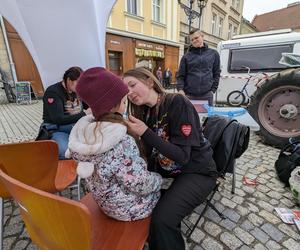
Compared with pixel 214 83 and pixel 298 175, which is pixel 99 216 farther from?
pixel 214 83

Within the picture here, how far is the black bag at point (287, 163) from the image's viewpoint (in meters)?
2.46

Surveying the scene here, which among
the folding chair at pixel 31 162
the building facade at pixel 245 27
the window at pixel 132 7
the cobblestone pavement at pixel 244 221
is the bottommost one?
the cobblestone pavement at pixel 244 221

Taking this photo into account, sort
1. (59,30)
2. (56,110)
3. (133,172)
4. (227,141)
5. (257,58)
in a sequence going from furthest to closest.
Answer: (257,58) → (59,30) → (56,110) → (227,141) → (133,172)

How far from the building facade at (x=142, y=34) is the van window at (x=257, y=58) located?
5420 millimetres

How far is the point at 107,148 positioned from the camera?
39.2 inches

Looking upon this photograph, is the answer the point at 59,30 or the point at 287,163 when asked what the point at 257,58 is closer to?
the point at 287,163

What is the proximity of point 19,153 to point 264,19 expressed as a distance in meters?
44.6

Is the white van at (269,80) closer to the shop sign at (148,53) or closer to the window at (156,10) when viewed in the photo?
the shop sign at (148,53)

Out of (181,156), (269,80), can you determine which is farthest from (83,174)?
(269,80)

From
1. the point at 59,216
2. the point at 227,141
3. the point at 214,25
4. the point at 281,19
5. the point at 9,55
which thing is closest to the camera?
the point at 59,216

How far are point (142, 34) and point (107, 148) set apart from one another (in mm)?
13436

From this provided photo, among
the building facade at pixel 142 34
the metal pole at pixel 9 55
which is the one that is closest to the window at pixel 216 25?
the building facade at pixel 142 34

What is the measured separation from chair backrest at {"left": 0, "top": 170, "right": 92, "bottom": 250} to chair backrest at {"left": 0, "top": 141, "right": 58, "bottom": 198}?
70 cm

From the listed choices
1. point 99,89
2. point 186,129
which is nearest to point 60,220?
point 99,89
